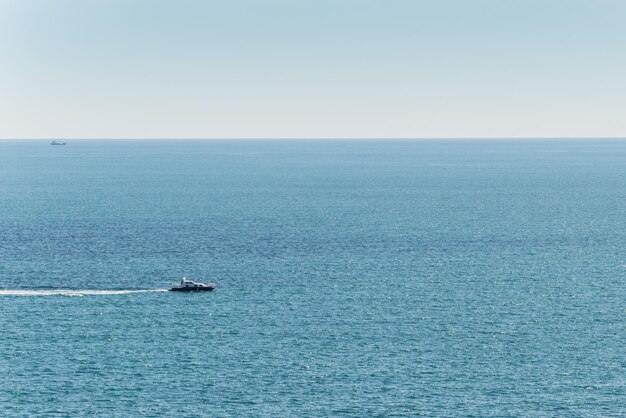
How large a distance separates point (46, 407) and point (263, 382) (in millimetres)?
20691

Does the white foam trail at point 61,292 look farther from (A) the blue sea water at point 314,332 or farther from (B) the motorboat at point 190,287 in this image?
(B) the motorboat at point 190,287

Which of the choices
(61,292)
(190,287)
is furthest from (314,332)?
(61,292)

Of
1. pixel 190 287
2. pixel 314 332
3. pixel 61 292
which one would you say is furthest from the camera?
pixel 190 287

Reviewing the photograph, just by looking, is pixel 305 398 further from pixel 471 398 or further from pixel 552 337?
pixel 552 337

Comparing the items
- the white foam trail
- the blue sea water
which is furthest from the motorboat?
the white foam trail

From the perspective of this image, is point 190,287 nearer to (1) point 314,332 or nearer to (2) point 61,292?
(2) point 61,292

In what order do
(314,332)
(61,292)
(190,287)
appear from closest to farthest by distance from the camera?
(314,332) < (61,292) < (190,287)

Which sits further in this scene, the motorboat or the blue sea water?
the motorboat

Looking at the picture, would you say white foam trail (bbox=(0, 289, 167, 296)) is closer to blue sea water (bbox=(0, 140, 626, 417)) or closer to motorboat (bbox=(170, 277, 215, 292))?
blue sea water (bbox=(0, 140, 626, 417))

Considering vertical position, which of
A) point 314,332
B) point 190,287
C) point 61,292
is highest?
point 190,287

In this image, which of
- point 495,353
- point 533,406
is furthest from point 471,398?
point 495,353

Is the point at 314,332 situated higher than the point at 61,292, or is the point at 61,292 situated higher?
the point at 314,332

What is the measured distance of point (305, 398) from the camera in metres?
100

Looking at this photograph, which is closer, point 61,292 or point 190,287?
point 61,292
